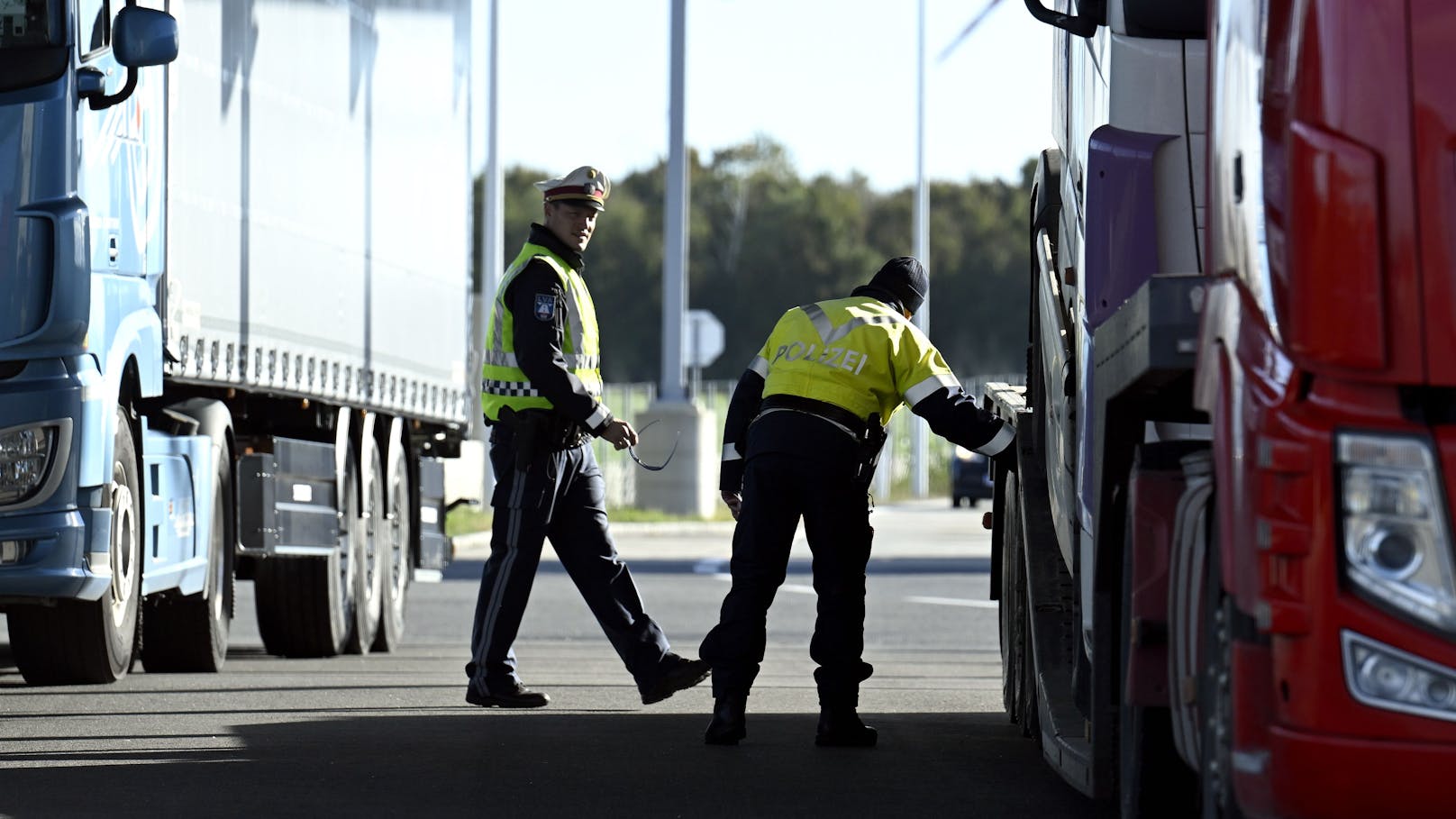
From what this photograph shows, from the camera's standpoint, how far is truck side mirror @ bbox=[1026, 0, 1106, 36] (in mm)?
7238

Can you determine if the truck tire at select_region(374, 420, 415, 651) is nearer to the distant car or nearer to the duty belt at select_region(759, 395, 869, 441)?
the duty belt at select_region(759, 395, 869, 441)

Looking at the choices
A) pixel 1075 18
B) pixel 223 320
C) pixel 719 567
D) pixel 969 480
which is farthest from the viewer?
pixel 969 480

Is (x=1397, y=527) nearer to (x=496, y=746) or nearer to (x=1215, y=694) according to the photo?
(x=1215, y=694)

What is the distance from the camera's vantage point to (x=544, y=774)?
858 centimetres

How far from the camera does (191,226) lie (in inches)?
469

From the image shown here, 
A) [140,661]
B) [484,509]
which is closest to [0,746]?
[140,661]

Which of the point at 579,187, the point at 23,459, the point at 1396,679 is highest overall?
the point at 579,187

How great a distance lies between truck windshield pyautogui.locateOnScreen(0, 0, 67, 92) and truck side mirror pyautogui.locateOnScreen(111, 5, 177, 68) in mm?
203

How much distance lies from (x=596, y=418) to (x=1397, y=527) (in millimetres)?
6115

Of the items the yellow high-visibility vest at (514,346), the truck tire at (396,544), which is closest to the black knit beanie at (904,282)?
the yellow high-visibility vest at (514,346)

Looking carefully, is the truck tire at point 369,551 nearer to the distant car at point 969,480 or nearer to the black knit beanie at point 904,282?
the black knit beanie at point 904,282

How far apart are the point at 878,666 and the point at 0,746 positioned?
5.84 meters

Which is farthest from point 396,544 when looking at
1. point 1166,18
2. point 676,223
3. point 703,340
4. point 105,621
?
point 703,340

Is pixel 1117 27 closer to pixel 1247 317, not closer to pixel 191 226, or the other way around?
pixel 1247 317
